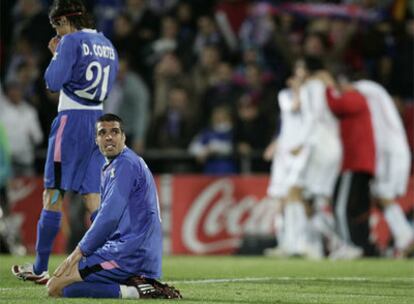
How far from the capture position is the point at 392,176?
52.7 ft

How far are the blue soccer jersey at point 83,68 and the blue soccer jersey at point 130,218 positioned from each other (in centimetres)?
176

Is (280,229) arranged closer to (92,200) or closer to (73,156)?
(92,200)

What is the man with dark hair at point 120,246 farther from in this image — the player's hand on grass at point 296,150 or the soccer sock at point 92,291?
the player's hand on grass at point 296,150

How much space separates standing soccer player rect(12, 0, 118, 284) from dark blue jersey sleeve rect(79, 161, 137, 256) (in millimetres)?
1804

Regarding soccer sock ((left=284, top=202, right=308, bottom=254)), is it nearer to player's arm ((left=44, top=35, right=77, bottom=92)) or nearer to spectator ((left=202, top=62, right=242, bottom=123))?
spectator ((left=202, top=62, right=242, bottom=123))

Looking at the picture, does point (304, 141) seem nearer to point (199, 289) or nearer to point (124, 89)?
point (124, 89)

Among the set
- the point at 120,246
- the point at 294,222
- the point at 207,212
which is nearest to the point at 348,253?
the point at 294,222

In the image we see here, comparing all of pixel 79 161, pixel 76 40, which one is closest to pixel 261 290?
pixel 79 161

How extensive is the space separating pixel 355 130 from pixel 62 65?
648cm

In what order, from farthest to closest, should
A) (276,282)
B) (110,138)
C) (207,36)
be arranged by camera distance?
(207,36) < (276,282) < (110,138)

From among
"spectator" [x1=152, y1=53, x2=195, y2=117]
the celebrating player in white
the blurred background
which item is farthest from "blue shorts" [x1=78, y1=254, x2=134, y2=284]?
"spectator" [x1=152, y1=53, x2=195, y2=117]

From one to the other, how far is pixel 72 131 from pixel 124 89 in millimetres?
7727

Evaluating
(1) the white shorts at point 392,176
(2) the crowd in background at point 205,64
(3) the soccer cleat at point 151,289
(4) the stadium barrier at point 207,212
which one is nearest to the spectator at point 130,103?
(2) the crowd in background at point 205,64

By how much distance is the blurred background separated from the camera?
17688mm
